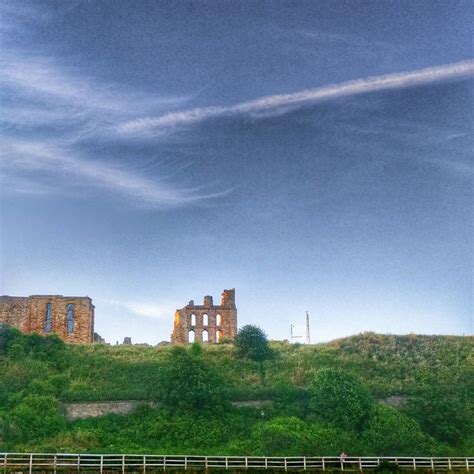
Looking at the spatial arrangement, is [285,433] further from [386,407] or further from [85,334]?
[85,334]

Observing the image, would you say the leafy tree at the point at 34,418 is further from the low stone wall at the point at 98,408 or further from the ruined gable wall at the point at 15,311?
the ruined gable wall at the point at 15,311

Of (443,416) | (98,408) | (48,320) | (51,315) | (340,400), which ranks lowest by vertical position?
(443,416)

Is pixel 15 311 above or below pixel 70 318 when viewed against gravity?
above

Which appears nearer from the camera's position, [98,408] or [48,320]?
[98,408]

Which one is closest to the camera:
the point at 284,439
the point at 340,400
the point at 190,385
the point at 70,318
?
the point at 284,439

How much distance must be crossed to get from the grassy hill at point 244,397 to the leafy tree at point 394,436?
8 centimetres

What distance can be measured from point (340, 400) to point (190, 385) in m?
10.6

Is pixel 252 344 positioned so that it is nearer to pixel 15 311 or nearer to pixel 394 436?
pixel 394 436

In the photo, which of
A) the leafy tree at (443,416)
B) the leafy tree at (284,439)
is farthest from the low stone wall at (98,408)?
the leafy tree at (443,416)

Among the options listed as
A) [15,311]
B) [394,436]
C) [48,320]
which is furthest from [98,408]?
[15,311]

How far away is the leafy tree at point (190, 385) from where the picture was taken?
5378 centimetres

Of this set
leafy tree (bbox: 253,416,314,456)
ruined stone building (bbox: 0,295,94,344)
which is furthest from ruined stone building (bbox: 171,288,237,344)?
leafy tree (bbox: 253,416,314,456)

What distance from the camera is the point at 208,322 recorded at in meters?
85.6

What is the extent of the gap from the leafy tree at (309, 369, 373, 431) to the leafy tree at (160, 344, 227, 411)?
6745mm
